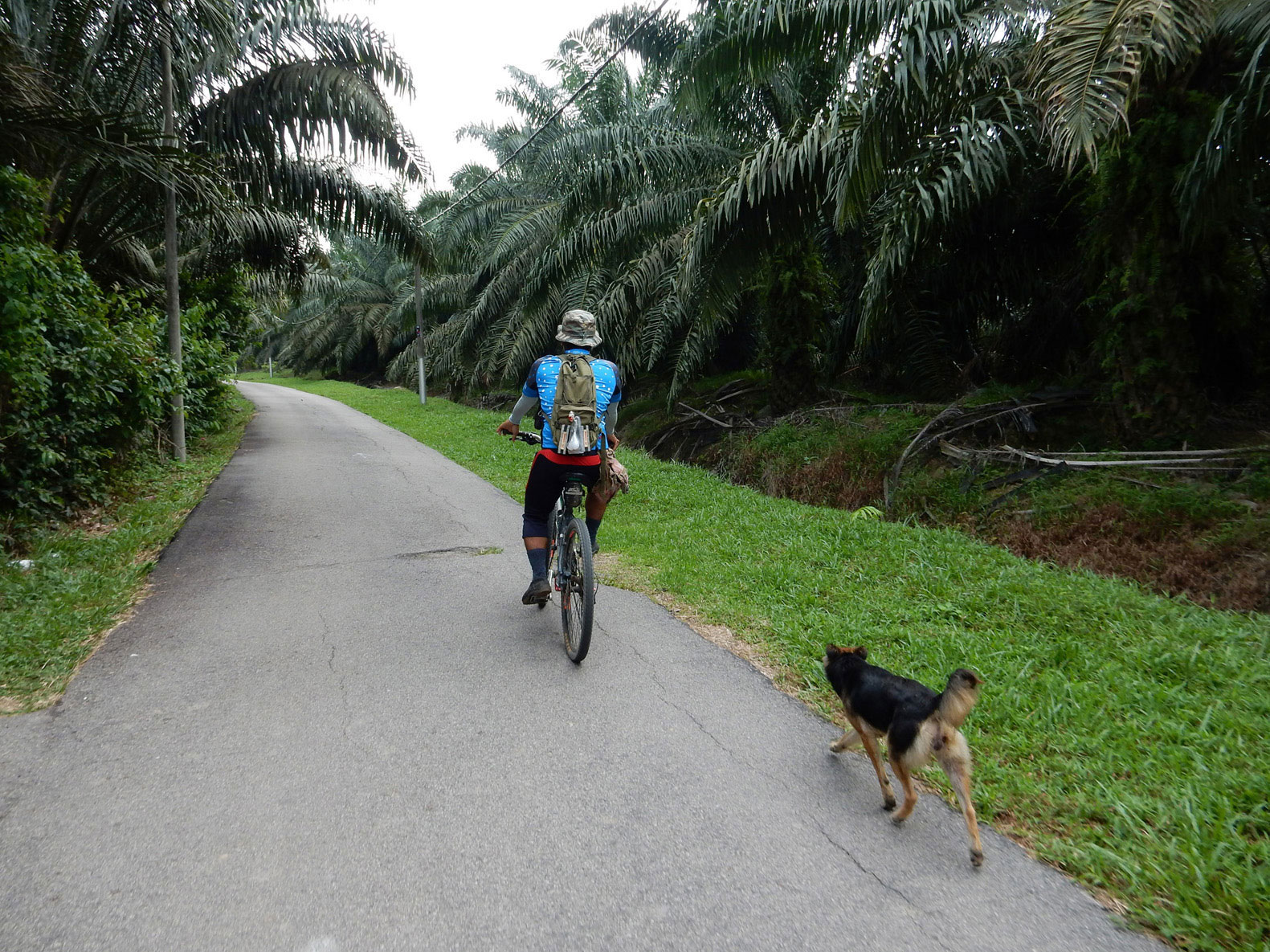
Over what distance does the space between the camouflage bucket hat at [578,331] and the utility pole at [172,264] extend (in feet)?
22.6

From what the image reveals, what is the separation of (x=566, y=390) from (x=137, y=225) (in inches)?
427

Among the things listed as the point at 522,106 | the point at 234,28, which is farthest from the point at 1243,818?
the point at 522,106

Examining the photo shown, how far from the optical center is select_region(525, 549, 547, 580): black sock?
5.00 metres

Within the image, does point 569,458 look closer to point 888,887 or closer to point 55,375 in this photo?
point 888,887

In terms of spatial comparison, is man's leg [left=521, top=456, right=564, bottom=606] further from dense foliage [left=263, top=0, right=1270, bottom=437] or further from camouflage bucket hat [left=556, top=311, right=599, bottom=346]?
dense foliage [left=263, top=0, right=1270, bottom=437]

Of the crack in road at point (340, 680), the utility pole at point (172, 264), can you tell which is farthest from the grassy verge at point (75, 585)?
the utility pole at point (172, 264)

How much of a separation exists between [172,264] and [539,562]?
9094 millimetres

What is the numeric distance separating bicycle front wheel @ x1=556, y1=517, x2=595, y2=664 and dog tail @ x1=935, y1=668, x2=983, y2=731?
6.32 ft

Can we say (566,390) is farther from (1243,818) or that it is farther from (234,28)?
(234,28)

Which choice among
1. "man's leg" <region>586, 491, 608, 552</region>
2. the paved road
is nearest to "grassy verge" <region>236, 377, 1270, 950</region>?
the paved road

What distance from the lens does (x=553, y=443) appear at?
4.79 metres

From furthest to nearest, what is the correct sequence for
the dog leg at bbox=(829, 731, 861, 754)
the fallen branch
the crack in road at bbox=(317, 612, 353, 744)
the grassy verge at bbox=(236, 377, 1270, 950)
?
1. the fallen branch
2. the crack in road at bbox=(317, 612, 353, 744)
3. the dog leg at bbox=(829, 731, 861, 754)
4. the grassy verge at bbox=(236, 377, 1270, 950)

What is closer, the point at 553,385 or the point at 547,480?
the point at 553,385

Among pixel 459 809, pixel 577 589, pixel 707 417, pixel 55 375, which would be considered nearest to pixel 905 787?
pixel 459 809
